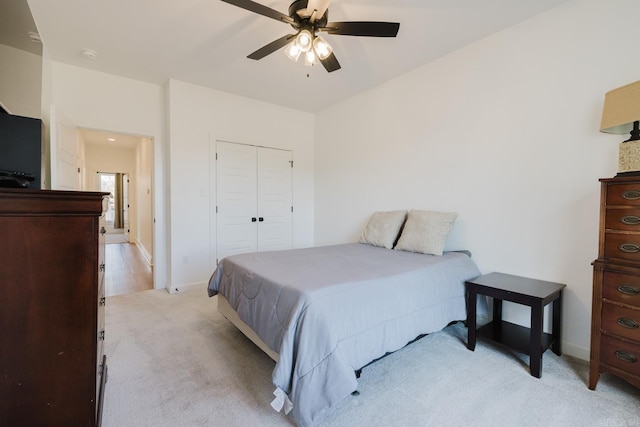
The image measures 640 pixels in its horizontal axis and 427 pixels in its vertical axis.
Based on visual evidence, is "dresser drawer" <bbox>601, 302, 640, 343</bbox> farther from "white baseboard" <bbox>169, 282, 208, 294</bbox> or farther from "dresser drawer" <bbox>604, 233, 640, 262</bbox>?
"white baseboard" <bbox>169, 282, 208, 294</bbox>

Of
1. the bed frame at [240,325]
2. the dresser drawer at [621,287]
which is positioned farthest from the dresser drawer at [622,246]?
the bed frame at [240,325]

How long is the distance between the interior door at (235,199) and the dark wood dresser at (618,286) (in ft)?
12.7

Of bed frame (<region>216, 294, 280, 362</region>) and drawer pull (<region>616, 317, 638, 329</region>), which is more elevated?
drawer pull (<region>616, 317, 638, 329</region>)

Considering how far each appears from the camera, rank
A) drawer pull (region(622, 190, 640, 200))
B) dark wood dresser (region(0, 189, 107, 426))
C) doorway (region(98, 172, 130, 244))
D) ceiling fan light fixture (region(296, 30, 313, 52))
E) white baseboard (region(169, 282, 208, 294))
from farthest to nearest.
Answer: doorway (region(98, 172, 130, 244))
white baseboard (region(169, 282, 208, 294))
ceiling fan light fixture (region(296, 30, 313, 52))
drawer pull (region(622, 190, 640, 200))
dark wood dresser (region(0, 189, 107, 426))

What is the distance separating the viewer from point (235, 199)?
4.22 metres

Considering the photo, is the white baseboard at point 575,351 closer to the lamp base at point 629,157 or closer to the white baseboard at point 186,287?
the lamp base at point 629,157

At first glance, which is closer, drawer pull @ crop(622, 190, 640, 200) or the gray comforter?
the gray comforter

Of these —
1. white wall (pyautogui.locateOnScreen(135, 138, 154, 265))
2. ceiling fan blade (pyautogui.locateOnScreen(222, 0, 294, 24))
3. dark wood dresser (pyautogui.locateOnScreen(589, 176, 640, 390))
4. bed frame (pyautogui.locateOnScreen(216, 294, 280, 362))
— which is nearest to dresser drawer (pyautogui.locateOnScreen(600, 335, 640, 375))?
dark wood dresser (pyautogui.locateOnScreen(589, 176, 640, 390))

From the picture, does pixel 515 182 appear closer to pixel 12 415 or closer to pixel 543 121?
pixel 543 121

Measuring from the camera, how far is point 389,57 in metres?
3.02

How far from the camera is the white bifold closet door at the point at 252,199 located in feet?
13.5

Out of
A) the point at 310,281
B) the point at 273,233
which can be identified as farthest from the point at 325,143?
the point at 310,281

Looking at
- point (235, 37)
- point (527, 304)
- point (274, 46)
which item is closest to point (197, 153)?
point (235, 37)

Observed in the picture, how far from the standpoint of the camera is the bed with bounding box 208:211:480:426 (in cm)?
142
